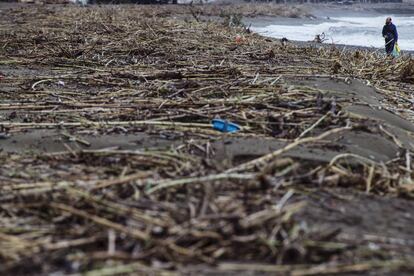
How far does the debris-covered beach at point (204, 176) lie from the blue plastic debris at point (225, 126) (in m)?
0.05

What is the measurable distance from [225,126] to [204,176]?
99 centimetres

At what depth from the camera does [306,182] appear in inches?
118

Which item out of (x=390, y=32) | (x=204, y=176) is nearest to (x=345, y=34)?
(x=390, y=32)

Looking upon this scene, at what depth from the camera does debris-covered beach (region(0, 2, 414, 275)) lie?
2258 mm

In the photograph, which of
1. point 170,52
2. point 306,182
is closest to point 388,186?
point 306,182

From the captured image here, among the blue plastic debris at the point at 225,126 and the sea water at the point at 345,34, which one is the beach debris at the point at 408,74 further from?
the sea water at the point at 345,34

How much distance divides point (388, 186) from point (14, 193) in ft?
6.69

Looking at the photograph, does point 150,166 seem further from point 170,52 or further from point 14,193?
point 170,52

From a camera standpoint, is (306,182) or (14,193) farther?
(306,182)

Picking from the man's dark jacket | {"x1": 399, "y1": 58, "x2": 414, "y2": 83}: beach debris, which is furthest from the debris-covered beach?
the man's dark jacket

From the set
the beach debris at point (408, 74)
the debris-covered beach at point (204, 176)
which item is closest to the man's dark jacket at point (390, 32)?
the beach debris at point (408, 74)

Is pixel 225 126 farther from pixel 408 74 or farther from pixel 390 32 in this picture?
pixel 390 32

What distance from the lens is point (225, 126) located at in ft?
12.7

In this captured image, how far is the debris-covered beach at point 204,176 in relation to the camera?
2.26 metres
